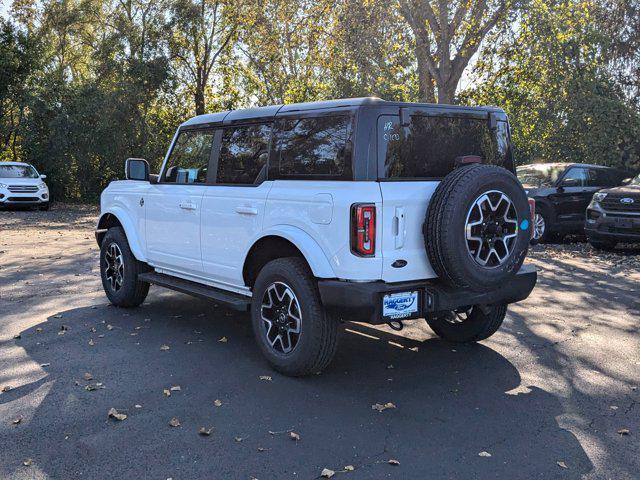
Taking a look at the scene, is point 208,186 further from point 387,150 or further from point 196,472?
point 196,472

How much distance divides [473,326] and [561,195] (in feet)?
27.8

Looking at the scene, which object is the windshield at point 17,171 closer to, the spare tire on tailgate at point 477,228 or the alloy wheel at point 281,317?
the alloy wheel at point 281,317

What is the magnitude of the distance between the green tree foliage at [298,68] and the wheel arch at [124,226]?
1081 centimetres

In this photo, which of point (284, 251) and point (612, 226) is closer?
point (284, 251)

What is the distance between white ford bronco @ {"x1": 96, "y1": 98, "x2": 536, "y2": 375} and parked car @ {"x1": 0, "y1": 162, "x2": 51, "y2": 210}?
58.9 feet

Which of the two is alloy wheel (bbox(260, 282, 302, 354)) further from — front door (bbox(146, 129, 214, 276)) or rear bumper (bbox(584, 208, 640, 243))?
rear bumper (bbox(584, 208, 640, 243))

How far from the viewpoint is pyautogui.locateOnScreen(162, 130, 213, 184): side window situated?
5750mm

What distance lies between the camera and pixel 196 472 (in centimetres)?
325

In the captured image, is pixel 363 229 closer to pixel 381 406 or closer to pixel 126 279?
pixel 381 406

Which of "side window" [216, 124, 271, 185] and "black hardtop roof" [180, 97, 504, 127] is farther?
"side window" [216, 124, 271, 185]

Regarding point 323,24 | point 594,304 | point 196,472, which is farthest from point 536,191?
point 196,472

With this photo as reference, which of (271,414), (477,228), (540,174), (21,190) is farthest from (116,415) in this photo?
(21,190)

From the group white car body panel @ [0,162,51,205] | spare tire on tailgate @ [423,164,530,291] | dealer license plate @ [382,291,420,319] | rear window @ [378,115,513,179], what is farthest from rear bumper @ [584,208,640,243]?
white car body panel @ [0,162,51,205]

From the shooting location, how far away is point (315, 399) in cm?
425
